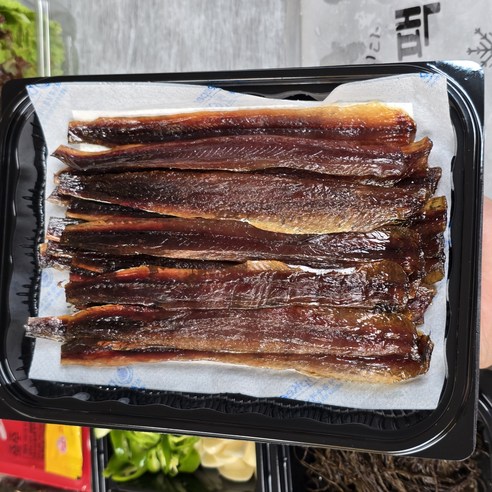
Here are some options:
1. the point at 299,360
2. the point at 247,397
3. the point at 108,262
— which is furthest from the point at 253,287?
the point at 108,262

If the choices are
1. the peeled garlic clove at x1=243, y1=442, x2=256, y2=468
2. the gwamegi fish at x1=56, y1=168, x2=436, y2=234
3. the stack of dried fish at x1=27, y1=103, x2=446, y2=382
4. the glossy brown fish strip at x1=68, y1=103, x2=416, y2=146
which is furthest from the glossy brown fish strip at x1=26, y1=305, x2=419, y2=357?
the peeled garlic clove at x1=243, y1=442, x2=256, y2=468

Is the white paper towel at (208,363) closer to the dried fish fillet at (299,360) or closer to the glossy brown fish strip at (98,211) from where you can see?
the dried fish fillet at (299,360)

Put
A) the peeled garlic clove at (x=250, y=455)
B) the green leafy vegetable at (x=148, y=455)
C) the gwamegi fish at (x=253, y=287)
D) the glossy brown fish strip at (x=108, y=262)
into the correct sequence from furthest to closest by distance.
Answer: the green leafy vegetable at (x=148, y=455) < the peeled garlic clove at (x=250, y=455) < the glossy brown fish strip at (x=108, y=262) < the gwamegi fish at (x=253, y=287)

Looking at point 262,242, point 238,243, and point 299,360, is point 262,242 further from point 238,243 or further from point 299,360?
point 299,360

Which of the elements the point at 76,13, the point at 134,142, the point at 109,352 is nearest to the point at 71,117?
the point at 134,142

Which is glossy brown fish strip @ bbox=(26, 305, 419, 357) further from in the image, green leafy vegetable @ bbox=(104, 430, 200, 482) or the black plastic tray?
green leafy vegetable @ bbox=(104, 430, 200, 482)

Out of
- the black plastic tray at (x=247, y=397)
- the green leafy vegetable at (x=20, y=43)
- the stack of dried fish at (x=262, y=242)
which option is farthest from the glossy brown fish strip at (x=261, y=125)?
the green leafy vegetable at (x=20, y=43)

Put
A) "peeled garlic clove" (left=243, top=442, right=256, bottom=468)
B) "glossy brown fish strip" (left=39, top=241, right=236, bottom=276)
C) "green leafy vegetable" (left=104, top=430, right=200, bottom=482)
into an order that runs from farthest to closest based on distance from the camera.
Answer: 1. "green leafy vegetable" (left=104, top=430, right=200, bottom=482)
2. "peeled garlic clove" (left=243, top=442, right=256, bottom=468)
3. "glossy brown fish strip" (left=39, top=241, right=236, bottom=276)

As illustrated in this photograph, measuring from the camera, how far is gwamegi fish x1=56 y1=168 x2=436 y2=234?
4.76ft

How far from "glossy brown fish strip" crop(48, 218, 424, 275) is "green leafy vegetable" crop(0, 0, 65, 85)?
1198 millimetres

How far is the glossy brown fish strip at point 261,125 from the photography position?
1.51 meters

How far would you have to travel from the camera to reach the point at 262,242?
1.51 meters

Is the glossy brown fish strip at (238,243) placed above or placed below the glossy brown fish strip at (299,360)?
above

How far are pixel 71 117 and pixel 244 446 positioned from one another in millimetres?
1562
